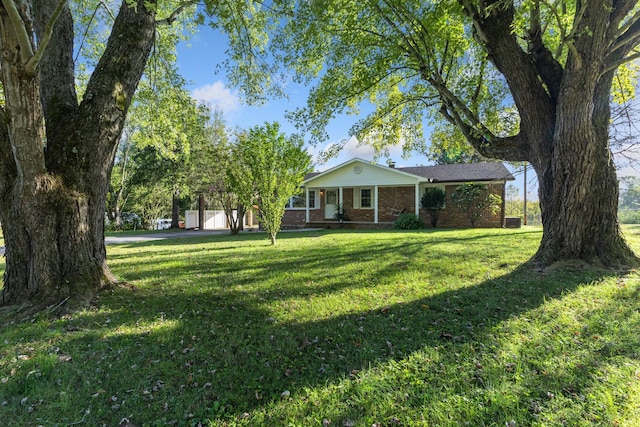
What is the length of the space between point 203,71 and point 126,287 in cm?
681

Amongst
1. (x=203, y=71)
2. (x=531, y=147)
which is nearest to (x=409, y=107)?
(x=531, y=147)

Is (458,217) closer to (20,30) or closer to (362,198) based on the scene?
(362,198)

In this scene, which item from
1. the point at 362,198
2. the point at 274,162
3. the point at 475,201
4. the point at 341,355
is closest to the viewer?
the point at 341,355

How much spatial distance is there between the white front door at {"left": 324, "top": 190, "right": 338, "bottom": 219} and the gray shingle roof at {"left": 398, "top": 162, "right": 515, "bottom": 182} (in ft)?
18.4

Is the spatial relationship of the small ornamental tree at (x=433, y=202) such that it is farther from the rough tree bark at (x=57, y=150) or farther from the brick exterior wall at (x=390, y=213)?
the rough tree bark at (x=57, y=150)

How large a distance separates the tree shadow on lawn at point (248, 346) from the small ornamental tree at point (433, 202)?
13323mm

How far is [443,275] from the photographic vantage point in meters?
5.38

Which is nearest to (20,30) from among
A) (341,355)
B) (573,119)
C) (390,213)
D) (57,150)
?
(57,150)

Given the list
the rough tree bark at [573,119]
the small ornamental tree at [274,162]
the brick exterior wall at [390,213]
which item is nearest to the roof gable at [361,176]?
the brick exterior wall at [390,213]

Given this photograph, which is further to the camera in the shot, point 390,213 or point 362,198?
point 362,198

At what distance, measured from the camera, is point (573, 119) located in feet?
16.3

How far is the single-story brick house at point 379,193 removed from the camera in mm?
17391

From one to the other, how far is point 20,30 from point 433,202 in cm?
1712

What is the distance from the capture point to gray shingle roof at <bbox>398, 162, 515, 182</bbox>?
16828 mm
